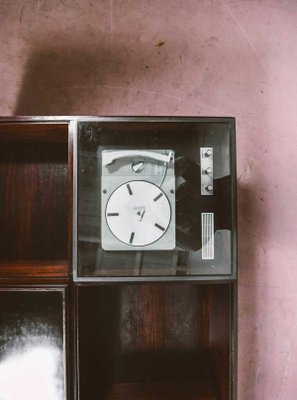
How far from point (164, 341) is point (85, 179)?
750 mm

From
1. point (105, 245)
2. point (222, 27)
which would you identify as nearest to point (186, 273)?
point (105, 245)

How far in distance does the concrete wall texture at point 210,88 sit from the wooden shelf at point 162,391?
227 mm

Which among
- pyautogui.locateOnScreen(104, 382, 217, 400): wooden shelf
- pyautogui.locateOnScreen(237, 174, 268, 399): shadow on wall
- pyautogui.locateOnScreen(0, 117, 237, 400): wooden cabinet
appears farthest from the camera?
pyautogui.locateOnScreen(237, 174, 268, 399): shadow on wall

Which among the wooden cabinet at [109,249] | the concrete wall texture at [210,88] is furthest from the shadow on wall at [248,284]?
the wooden cabinet at [109,249]

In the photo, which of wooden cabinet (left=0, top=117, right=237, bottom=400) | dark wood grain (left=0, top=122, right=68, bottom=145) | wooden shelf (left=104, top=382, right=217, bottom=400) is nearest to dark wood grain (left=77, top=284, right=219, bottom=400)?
wooden shelf (left=104, top=382, right=217, bottom=400)

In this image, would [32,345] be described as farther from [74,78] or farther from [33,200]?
[74,78]

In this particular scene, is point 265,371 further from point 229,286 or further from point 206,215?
point 206,215

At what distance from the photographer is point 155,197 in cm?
122

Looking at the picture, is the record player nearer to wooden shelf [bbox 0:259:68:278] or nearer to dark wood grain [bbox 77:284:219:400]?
wooden shelf [bbox 0:259:68:278]

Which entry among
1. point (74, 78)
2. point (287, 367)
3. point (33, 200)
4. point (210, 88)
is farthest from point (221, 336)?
point (74, 78)

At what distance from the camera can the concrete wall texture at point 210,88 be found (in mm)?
1557

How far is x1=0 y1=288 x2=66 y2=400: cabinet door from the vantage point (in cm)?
118

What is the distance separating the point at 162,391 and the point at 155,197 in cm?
78

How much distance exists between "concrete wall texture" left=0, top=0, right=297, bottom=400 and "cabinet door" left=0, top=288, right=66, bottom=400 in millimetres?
764
